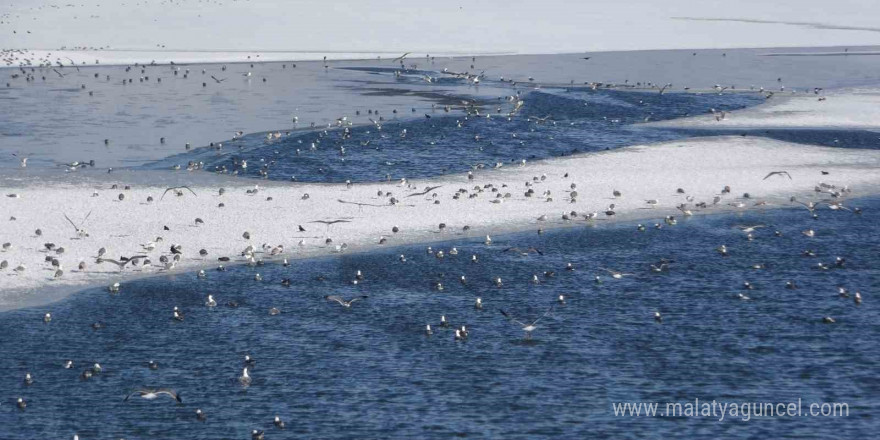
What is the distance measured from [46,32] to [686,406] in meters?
73.7

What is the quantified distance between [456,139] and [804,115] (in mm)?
16432

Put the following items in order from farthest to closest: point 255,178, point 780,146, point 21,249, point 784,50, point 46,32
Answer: point 46,32, point 784,50, point 780,146, point 255,178, point 21,249

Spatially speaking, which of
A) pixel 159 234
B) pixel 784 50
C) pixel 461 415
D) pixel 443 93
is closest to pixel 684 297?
pixel 461 415

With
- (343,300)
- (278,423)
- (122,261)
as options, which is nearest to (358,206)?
(122,261)

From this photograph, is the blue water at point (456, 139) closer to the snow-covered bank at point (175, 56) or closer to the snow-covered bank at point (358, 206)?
the snow-covered bank at point (358, 206)

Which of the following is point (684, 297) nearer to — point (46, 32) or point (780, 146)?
point (780, 146)

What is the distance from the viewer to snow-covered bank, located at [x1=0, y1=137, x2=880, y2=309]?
30.2m

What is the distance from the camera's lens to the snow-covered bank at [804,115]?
49.2 meters

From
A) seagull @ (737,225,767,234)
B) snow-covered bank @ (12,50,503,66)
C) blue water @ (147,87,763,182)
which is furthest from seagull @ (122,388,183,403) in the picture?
snow-covered bank @ (12,50,503,66)

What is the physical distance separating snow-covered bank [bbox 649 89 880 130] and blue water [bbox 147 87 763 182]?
151cm

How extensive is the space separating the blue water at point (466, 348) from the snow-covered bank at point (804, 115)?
741 inches

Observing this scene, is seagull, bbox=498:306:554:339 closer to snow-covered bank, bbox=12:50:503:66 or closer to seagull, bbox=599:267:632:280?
seagull, bbox=599:267:632:280

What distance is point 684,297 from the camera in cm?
2633

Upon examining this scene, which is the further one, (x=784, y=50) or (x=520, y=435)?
(x=784, y=50)
